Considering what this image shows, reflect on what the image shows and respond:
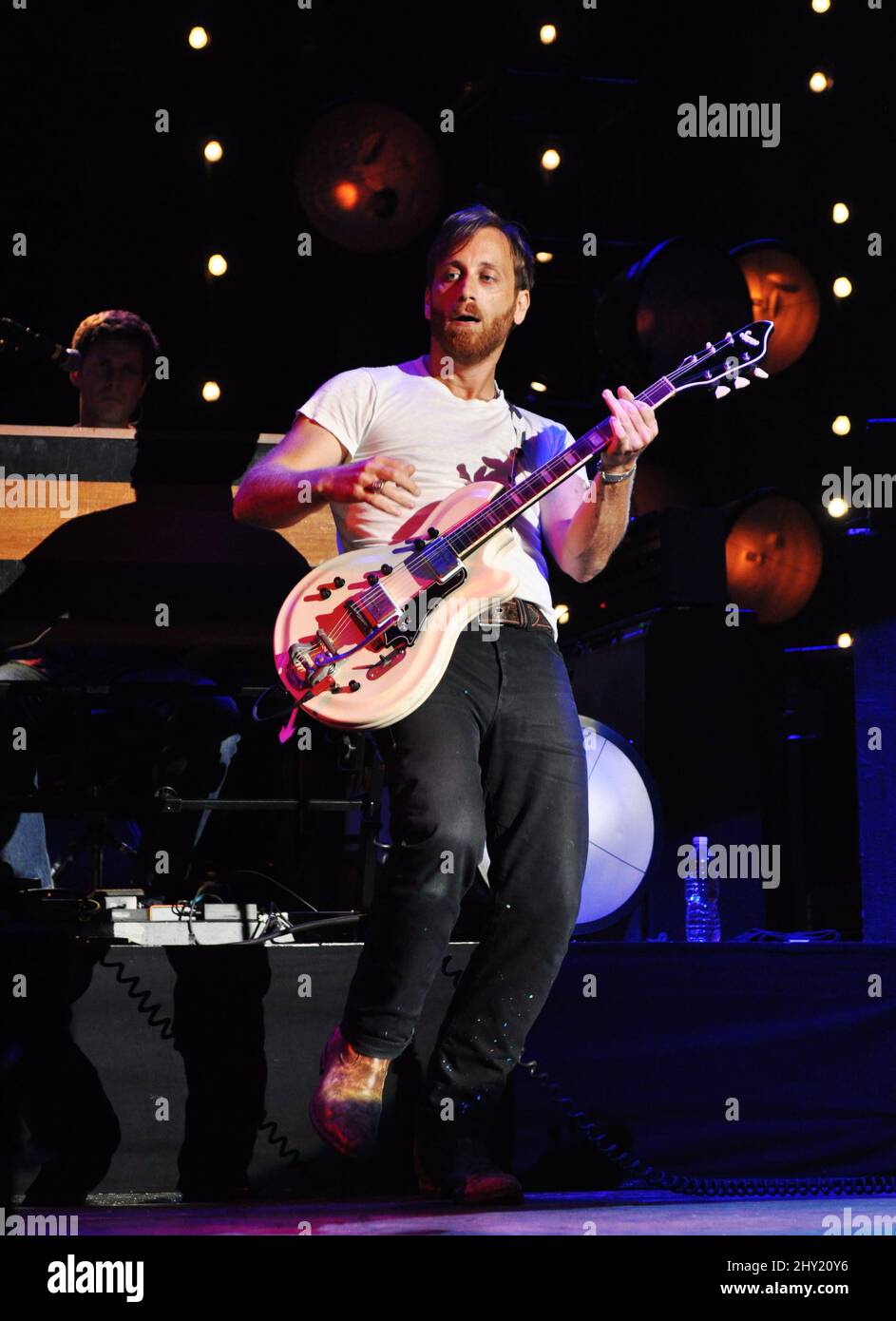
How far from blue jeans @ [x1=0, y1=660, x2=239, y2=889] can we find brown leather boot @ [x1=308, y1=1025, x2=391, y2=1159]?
1.40 m

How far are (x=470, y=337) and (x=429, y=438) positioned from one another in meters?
0.23

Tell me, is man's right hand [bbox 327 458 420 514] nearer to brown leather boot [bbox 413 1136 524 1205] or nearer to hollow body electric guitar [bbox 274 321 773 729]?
hollow body electric guitar [bbox 274 321 773 729]

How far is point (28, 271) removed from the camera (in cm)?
729

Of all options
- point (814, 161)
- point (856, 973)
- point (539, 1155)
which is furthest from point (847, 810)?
point (539, 1155)

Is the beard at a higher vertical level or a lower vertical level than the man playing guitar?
higher

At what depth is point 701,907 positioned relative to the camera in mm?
4281

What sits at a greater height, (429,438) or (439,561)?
(429,438)

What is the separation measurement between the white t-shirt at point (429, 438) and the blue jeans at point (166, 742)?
1.15 metres

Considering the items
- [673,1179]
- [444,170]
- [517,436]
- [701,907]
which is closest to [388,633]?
[517,436]

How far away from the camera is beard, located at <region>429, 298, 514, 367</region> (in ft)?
10.1

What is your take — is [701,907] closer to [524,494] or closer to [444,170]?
[524,494]

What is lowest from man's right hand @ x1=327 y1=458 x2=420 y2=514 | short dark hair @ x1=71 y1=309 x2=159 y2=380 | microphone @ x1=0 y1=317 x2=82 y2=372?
man's right hand @ x1=327 y1=458 x2=420 y2=514

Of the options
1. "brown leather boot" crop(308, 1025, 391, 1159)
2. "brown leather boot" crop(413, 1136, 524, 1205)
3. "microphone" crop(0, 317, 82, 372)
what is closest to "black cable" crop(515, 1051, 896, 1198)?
"brown leather boot" crop(413, 1136, 524, 1205)

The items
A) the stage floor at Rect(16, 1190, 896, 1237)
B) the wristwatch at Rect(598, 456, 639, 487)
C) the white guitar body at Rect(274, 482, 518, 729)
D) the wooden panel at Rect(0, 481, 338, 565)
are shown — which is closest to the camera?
the stage floor at Rect(16, 1190, 896, 1237)
